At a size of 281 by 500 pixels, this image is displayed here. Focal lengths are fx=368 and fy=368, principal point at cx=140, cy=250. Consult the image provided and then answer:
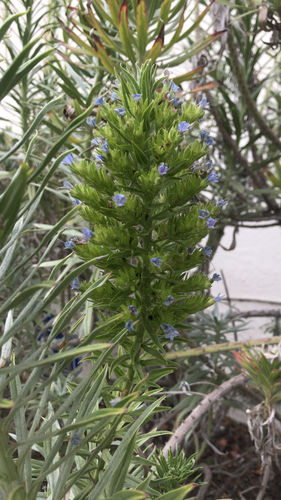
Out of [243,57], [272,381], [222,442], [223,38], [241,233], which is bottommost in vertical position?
[222,442]

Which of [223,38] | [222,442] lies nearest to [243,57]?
[223,38]

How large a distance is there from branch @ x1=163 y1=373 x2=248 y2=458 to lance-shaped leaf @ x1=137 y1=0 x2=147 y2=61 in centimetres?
65

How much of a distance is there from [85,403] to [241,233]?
2589 millimetres

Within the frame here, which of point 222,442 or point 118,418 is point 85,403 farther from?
point 222,442

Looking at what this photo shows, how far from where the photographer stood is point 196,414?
0.68 metres

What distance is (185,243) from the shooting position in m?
0.33

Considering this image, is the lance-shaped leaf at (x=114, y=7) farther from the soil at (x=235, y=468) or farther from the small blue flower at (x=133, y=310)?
the soil at (x=235, y=468)

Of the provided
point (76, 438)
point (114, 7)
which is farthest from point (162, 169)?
point (114, 7)

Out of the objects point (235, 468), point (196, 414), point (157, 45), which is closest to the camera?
point (157, 45)

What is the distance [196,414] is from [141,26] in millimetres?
681

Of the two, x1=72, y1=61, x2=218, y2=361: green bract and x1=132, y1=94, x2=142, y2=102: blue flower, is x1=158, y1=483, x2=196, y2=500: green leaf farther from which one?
x1=132, y1=94, x2=142, y2=102: blue flower

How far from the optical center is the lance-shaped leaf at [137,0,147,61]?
1.87 ft

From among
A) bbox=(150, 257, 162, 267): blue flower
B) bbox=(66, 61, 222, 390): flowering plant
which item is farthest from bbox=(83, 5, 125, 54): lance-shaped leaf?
bbox=(150, 257, 162, 267): blue flower

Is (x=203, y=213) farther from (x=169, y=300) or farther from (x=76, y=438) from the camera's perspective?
(x=76, y=438)
